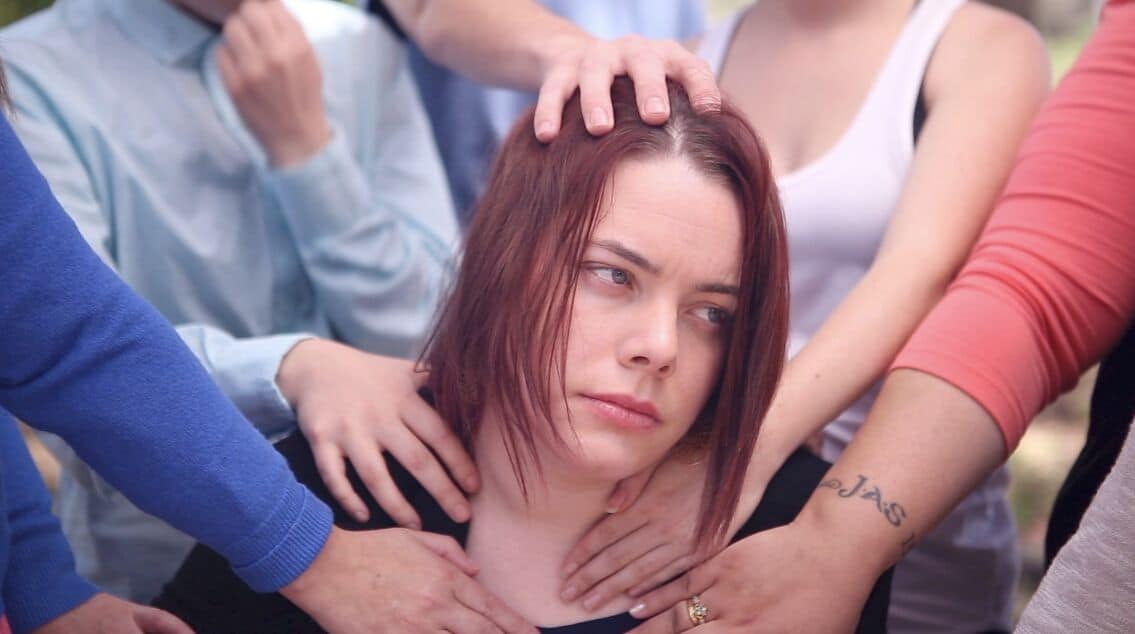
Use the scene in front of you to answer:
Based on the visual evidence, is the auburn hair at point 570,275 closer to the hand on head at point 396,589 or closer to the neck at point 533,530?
the neck at point 533,530

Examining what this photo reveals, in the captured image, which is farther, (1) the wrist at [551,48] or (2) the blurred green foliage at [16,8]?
(2) the blurred green foliage at [16,8]

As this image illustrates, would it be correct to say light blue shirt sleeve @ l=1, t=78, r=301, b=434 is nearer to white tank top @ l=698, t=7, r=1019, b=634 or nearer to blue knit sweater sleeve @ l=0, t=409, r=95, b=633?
blue knit sweater sleeve @ l=0, t=409, r=95, b=633

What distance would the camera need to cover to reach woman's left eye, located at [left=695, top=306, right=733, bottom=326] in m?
1.20

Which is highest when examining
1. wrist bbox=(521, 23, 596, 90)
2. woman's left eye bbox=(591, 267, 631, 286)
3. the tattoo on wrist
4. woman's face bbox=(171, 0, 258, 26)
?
wrist bbox=(521, 23, 596, 90)

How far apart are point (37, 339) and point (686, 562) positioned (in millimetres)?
697

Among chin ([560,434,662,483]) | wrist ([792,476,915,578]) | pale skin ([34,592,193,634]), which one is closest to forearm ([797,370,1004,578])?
wrist ([792,476,915,578])

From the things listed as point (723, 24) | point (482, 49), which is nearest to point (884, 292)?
point (723, 24)

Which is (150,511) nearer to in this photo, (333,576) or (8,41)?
(333,576)

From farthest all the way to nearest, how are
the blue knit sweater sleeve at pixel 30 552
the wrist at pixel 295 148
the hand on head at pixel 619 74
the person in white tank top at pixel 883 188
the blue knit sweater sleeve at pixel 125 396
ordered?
the wrist at pixel 295 148 < the person in white tank top at pixel 883 188 < the hand on head at pixel 619 74 < the blue knit sweater sleeve at pixel 30 552 < the blue knit sweater sleeve at pixel 125 396

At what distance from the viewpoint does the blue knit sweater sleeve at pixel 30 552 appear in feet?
3.56

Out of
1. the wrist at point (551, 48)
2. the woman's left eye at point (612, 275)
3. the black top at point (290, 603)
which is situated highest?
the wrist at point (551, 48)

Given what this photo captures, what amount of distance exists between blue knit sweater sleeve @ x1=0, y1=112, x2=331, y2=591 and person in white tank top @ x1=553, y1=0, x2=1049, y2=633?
1.39 feet

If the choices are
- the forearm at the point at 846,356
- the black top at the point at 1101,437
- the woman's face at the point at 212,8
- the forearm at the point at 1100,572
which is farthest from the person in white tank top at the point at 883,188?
the woman's face at the point at 212,8

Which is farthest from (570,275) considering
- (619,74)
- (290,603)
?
(290,603)
